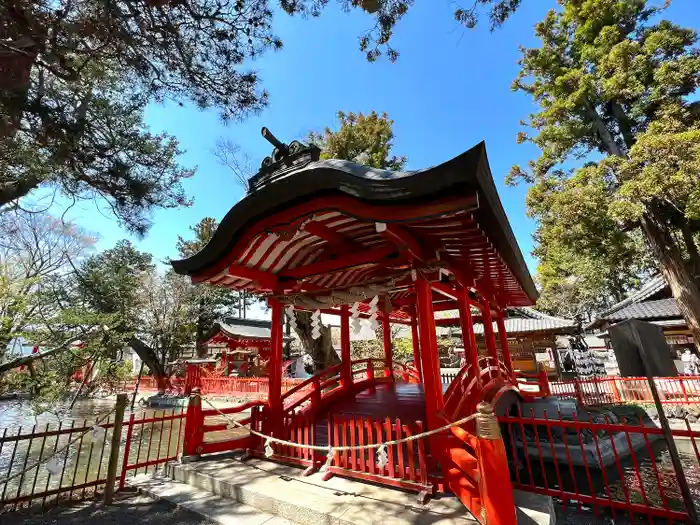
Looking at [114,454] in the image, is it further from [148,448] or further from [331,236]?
[331,236]

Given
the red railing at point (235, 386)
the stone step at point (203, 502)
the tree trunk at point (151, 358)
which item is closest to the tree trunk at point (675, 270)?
the stone step at point (203, 502)

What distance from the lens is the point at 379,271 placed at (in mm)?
5328

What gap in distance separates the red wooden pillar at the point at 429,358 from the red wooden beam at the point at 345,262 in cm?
62

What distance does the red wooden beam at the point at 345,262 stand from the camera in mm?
4547

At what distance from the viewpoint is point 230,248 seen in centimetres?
482

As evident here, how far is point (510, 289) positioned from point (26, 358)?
10.0 metres

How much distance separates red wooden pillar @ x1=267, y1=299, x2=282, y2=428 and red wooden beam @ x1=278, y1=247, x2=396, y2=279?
0.71 metres

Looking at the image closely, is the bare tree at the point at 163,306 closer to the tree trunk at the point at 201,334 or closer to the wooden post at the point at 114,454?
the tree trunk at the point at 201,334

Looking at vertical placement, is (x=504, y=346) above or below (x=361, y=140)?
below

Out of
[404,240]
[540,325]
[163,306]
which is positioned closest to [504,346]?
[404,240]

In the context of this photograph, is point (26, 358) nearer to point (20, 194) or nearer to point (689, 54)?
point (20, 194)

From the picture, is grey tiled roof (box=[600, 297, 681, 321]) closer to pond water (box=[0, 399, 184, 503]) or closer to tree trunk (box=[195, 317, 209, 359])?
pond water (box=[0, 399, 184, 503])

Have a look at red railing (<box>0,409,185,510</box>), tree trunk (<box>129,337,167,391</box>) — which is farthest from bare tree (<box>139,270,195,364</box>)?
red railing (<box>0,409,185,510</box>)

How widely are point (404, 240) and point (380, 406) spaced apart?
12.1ft
